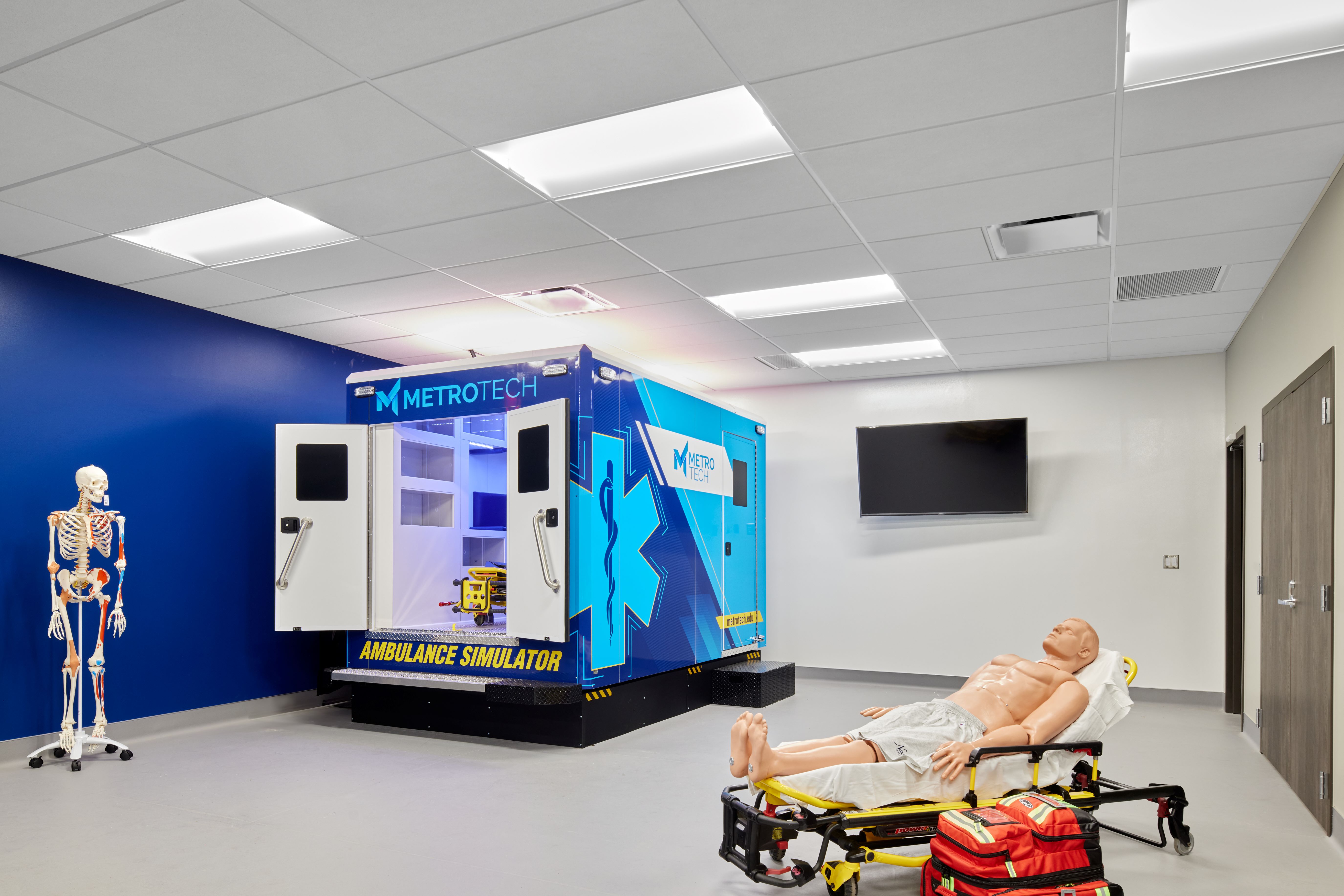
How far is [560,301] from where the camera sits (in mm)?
6203

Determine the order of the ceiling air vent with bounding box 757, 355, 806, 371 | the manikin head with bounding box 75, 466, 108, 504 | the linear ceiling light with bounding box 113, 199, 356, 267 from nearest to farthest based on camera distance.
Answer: the linear ceiling light with bounding box 113, 199, 356, 267 < the manikin head with bounding box 75, 466, 108, 504 < the ceiling air vent with bounding box 757, 355, 806, 371

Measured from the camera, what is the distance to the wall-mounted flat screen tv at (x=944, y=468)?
7938 mm

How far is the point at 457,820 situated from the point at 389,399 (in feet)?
10.6

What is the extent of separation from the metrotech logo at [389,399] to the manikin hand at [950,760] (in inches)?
172

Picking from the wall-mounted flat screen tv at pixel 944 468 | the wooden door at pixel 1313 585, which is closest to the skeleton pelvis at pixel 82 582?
the wall-mounted flat screen tv at pixel 944 468

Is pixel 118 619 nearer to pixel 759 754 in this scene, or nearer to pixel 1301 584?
pixel 759 754

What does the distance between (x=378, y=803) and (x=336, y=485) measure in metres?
2.61

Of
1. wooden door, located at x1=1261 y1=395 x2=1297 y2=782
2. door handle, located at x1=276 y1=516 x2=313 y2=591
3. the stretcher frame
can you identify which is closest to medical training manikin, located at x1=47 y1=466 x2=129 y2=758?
door handle, located at x1=276 y1=516 x2=313 y2=591

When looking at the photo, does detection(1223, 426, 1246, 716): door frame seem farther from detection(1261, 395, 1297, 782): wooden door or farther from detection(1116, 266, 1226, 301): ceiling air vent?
detection(1116, 266, 1226, 301): ceiling air vent

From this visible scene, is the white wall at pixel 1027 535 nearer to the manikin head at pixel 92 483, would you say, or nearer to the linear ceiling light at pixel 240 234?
the linear ceiling light at pixel 240 234

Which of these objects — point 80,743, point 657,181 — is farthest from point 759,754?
point 80,743

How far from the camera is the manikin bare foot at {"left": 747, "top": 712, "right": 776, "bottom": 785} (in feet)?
10.3

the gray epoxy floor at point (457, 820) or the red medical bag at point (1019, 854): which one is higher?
the red medical bag at point (1019, 854)

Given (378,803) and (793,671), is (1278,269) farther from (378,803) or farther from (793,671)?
(378,803)
